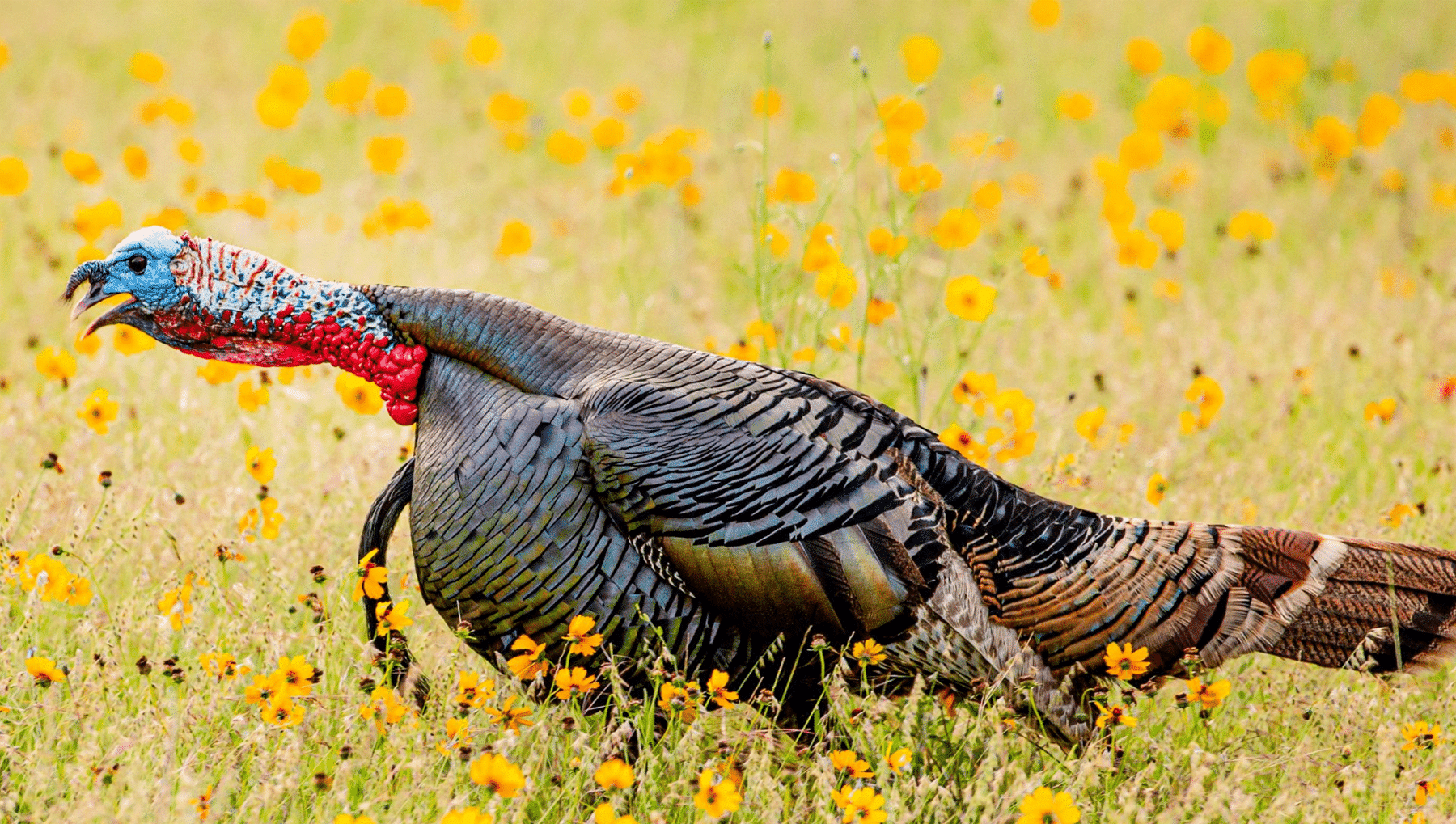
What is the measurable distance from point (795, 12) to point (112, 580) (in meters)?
7.01

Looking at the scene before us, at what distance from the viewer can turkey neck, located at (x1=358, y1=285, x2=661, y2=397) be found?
10.8ft

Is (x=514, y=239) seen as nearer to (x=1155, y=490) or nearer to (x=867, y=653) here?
(x=1155, y=490)

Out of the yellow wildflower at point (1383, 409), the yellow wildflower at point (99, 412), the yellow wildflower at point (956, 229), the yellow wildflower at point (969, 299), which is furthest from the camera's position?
the yellow wildflower at point (956, 229)

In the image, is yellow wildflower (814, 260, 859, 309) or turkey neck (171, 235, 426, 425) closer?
turkey neck (171, 235, 426, 425)

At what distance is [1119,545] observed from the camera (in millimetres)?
3262

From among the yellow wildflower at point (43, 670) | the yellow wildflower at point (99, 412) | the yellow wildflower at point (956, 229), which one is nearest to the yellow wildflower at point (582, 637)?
the yellow wildflower at point (43, 670)

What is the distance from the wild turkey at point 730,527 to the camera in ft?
10.0

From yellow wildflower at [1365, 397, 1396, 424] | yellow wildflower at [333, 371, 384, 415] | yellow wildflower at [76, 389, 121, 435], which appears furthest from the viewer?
yellow wildflower at [1365, 397, 1396, 424]

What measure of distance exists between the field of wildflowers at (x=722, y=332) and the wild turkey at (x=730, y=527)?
0.49 feet

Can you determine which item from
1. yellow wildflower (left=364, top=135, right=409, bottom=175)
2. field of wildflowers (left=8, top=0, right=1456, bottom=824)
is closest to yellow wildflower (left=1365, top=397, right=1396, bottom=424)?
field of wildflowers (left=8, top=0, right=1456, bottom=824)

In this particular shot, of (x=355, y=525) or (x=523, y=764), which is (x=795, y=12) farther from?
(x=523, y=764)

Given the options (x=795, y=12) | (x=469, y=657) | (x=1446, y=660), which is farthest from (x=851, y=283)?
(x=795, y=12)

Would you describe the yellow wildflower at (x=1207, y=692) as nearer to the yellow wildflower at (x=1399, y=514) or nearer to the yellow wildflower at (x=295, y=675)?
the yellow wildflower at (x=1399, y=514)

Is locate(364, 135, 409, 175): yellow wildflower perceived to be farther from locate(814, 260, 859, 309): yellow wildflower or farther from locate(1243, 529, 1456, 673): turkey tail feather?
locate(1243, 529, 1456, 673): turkey tail feather
